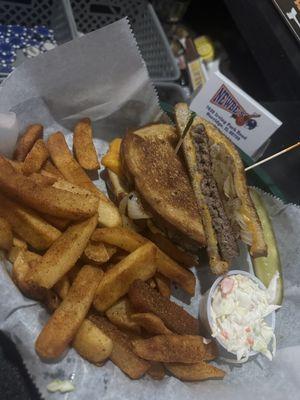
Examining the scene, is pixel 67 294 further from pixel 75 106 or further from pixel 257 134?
pixel 257 134

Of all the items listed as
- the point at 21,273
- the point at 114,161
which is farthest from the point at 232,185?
the point at 21,273

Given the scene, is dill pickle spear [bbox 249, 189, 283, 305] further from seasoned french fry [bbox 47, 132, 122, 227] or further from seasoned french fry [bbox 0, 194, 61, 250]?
seasoned french fry [bbox 0, 194, 61, 250]

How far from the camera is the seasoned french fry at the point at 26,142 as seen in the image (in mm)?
2184

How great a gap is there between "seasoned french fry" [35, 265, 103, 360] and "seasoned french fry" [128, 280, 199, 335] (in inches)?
6.4

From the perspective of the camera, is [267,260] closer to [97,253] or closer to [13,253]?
[97,253]

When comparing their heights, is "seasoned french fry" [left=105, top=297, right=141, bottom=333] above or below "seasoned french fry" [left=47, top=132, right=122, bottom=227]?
below

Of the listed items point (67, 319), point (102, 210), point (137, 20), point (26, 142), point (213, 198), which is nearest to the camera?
point (67, 319)

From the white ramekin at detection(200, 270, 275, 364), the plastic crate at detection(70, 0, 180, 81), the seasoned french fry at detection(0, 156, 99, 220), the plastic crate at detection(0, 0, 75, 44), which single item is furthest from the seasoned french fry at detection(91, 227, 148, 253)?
the plastic crate at detection(0, 0, 75, 44)

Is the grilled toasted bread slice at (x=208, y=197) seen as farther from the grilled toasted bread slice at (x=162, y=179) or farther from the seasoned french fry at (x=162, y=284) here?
the seasoned french fry at (x=162, y=284)

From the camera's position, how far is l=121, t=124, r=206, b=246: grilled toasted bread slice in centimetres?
212

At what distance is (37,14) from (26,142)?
1.34 m

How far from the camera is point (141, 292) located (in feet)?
6.25

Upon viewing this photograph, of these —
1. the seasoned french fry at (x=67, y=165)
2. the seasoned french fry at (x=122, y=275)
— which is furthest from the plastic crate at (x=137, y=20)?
the seasoned french fry at (x=122, y=275)

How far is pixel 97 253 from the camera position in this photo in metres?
1.97
